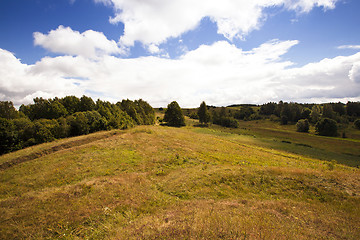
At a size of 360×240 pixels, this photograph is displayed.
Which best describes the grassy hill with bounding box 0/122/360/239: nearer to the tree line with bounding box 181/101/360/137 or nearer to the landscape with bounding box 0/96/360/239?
the landscape with bounding box 0/96/360/239

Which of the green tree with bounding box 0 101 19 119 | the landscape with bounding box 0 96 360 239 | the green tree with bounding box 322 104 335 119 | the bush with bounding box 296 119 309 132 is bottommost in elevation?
the bush with bounding box 296 119 309 132

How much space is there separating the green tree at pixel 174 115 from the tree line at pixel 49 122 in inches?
1248

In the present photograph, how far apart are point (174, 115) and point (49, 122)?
5787 centimetres

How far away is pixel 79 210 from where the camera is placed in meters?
9.33

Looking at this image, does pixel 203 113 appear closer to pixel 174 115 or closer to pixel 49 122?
pixel 174 115

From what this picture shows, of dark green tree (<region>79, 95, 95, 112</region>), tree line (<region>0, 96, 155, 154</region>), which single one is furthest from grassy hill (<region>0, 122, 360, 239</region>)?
dark green tree (<region>79, 95, 95, 112</region>)

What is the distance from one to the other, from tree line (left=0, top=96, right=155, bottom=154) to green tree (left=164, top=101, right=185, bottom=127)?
104 ft

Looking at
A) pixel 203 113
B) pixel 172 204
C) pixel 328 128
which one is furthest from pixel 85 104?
pixel 328 128

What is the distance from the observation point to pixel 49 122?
36.8m

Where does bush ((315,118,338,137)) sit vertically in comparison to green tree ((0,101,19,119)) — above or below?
below

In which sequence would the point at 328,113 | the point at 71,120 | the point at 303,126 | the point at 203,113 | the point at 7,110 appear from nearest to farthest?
the point at 71,120 < the point at 7,110 < the point at 303,126 < the point at 203,113 < the point at 328,113

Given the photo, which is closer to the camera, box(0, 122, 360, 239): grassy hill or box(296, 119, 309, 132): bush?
box(0, 122, 360, 239): grassy hill

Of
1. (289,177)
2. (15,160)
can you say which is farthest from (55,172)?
(289,177)

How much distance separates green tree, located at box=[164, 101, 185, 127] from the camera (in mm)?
85875
